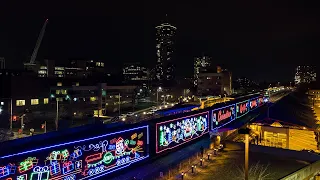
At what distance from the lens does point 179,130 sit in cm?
1647

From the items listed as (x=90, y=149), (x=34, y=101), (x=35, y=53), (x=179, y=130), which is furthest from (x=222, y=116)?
(x=35, y=53)

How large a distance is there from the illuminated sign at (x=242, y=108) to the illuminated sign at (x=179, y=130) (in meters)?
10.6

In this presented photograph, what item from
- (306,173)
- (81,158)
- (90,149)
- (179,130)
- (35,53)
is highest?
(35,53)

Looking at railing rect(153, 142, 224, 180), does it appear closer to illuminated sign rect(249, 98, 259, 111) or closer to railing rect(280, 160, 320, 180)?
railing rect(280, 160, 320, 180)

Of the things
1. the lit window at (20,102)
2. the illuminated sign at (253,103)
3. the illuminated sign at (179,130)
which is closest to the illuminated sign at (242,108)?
the illuminated sign at (253,103)

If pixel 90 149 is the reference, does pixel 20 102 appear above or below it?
below

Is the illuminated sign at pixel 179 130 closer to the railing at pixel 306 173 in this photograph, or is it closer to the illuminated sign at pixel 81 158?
the illuminated sign at pixel 81 158

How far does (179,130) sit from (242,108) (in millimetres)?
17233

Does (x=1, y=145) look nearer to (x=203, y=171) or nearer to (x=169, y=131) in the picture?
(x=169, y=131)

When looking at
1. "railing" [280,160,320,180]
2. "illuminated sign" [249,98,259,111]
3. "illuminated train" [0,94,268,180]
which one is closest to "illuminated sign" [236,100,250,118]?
"illuminated sign" [249,98,259,111]

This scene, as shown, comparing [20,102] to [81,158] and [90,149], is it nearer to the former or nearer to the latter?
[90,149]

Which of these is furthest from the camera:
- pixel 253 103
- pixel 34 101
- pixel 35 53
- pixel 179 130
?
pixel 35 53

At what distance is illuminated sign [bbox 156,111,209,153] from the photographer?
14.8m

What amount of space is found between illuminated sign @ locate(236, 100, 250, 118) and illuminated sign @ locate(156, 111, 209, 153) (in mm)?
10605
